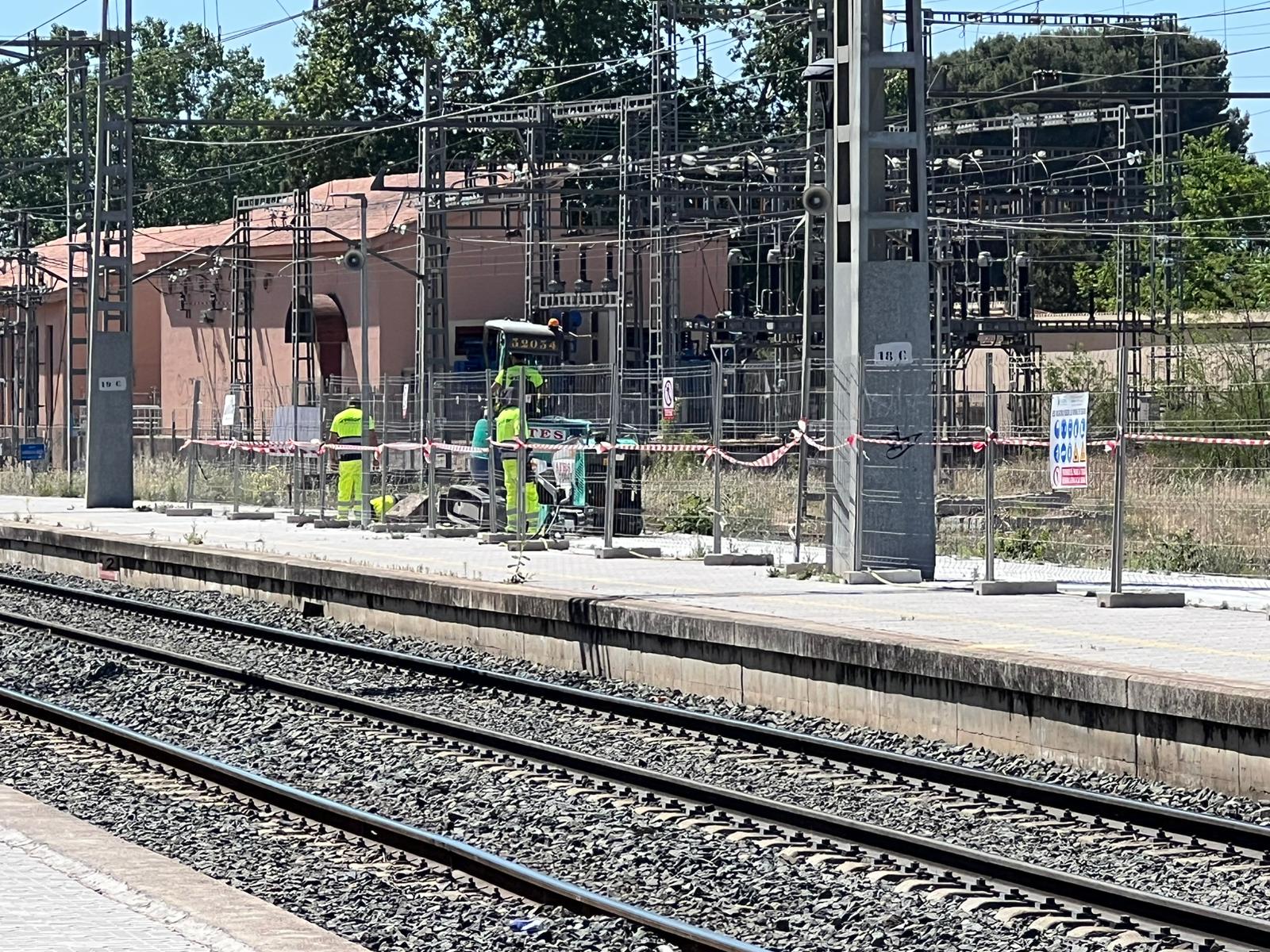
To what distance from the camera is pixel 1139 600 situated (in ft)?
55.8

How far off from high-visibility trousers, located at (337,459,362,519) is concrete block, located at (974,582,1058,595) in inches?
595

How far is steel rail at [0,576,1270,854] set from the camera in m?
9.91

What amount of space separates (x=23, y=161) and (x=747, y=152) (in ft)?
53.6

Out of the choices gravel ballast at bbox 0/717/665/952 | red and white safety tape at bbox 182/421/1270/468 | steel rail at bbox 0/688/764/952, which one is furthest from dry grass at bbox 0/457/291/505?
gravel ballast at bbox 0/717/665/952

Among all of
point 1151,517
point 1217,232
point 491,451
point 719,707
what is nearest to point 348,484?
point 491,451

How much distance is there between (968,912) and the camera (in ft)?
27.4

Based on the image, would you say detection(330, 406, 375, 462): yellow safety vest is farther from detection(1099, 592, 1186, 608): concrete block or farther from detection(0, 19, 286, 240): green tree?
detection(0, 19, 286, 240): green tree

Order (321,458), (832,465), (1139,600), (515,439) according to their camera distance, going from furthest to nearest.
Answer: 1. (321,458)
2. (515,439)
3. (832,465)
4. (1139,600)

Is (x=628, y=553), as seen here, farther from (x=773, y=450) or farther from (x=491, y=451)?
(x=491, y=451)

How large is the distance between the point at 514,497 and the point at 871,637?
1287 cm

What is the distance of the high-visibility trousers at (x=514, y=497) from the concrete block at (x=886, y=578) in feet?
24.0

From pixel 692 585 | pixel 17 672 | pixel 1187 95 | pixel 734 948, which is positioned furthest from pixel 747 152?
pixel 734 948

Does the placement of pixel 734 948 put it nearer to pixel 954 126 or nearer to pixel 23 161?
pixel 23 161

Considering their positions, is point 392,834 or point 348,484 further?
point 348,484
